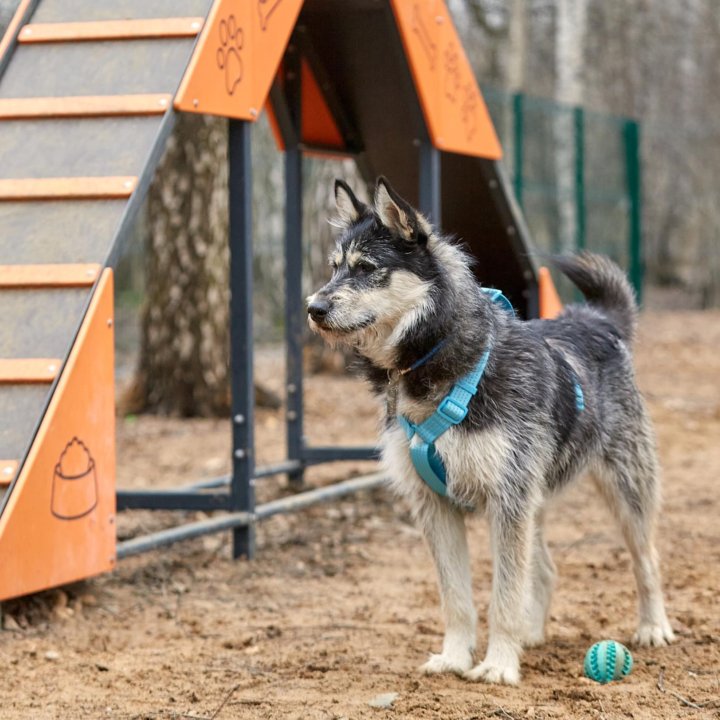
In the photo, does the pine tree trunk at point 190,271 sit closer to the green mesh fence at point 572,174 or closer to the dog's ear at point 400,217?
the green mesh fence at point 572,174

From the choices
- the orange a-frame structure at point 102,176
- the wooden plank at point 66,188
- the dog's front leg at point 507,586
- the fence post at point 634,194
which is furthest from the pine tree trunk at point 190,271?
the fence post at point 634,194

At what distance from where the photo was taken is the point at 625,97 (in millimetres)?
28516

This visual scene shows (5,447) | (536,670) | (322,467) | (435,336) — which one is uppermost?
(435,336)

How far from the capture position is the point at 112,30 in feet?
18.0

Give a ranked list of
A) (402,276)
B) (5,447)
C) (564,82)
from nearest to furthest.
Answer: (402,276) < (5,447) < (564,82)

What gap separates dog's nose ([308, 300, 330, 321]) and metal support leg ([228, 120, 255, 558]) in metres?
1.97

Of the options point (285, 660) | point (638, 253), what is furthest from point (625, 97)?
point (285, 660)

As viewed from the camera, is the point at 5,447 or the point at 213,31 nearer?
the point at 5,447

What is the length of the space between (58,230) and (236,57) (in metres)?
1.29

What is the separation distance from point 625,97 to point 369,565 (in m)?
24.2

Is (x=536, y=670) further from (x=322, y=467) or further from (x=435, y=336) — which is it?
(x=322, y=467)

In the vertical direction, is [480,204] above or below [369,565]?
above

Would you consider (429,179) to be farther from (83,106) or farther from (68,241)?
(68,241)

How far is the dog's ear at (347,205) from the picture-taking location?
443cm
